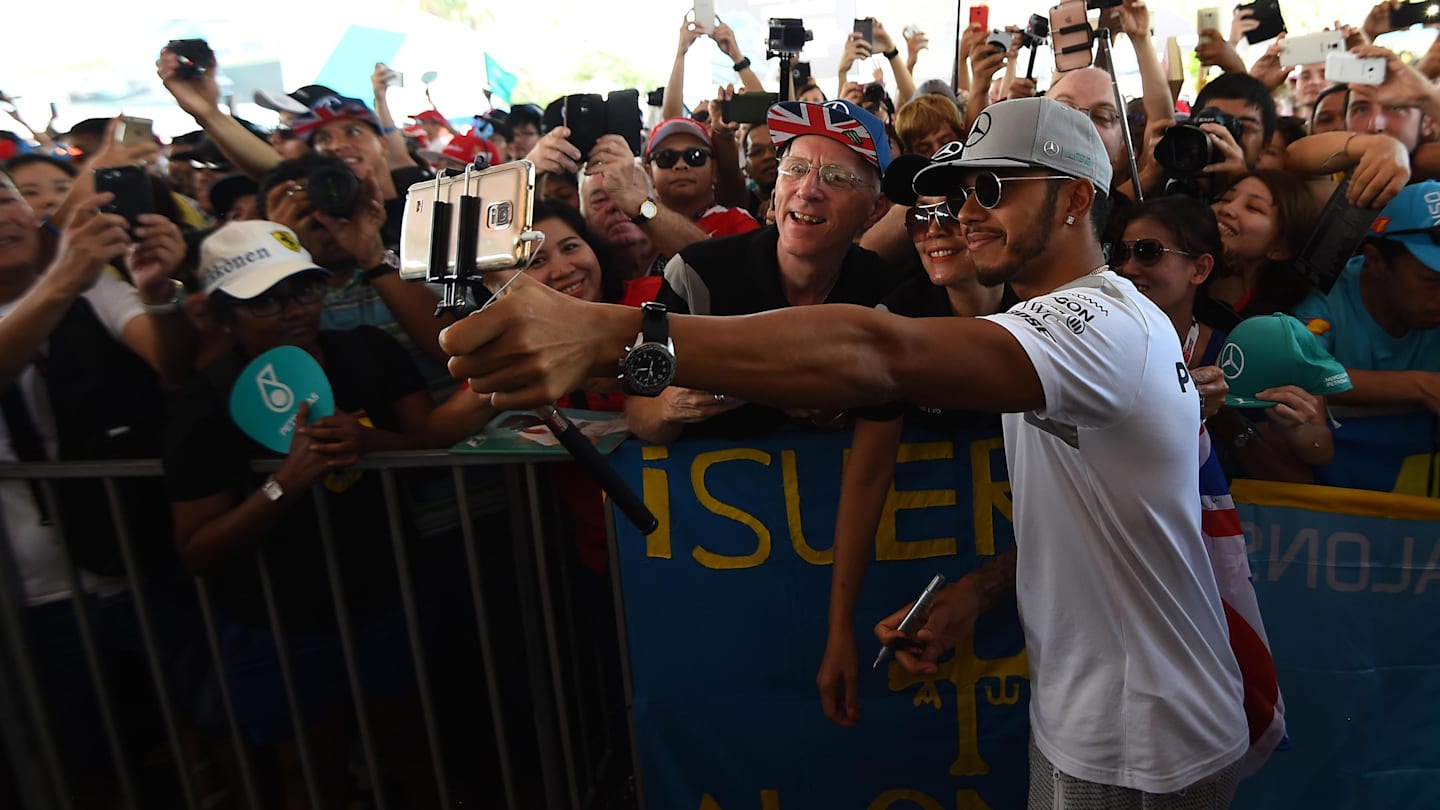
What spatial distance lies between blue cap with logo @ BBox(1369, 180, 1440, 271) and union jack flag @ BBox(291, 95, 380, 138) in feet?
13.7

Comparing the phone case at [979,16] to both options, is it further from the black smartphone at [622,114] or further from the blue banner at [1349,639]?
the blue banner at [1349,639]

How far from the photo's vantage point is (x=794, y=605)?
2756 millimetres

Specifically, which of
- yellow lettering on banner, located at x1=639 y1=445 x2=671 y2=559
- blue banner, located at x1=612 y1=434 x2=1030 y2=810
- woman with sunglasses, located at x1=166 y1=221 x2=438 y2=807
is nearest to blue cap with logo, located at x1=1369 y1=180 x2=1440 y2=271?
blue banner, located at x1=612 y1=434 x2=1030 y2=810

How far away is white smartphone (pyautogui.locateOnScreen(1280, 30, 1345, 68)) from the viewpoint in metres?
3.70

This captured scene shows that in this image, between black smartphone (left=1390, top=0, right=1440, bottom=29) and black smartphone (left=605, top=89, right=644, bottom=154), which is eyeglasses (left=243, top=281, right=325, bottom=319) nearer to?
black smartphone (left=605, top=89, right=644, bottom=154)

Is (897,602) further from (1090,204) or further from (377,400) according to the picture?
(377,400)

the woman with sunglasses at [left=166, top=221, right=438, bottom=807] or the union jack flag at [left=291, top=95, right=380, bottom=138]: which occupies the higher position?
the union jack flag at [left=291, top=95, right=380, bottom=138]

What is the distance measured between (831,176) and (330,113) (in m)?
2.79

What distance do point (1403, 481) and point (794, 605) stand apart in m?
1.87

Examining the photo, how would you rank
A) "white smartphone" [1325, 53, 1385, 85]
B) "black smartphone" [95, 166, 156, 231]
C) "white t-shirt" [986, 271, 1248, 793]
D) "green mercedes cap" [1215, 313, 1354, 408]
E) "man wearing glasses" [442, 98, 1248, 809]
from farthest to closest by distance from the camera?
"white smartphone" [1325, 53, 1385, 85] < "black smartphone" [95, 166, 156, 231] < "green mercedes cap" [1215, 313, 1354, 408] < "white t-shirt" [986, 271, 1248, 793] < "man wearing glasses" [442, 98, 1248, 809]

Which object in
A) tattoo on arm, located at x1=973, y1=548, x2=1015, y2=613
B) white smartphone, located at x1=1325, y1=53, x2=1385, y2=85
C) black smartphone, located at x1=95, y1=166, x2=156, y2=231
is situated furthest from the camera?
white smartphone, located at x1=1325, y1=53, x2=1385, y2=85

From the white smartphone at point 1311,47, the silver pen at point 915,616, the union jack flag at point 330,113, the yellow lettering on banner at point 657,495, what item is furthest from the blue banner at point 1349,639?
the union jack flag at point 330,113

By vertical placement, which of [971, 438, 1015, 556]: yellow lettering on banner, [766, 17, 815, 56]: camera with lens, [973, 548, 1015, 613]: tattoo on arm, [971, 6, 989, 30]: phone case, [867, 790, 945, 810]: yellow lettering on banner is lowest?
[867, 790, 945, 810]: yellow lettering on banner

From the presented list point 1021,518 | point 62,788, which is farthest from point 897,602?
point 62,788
